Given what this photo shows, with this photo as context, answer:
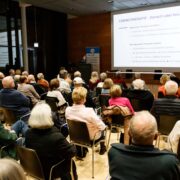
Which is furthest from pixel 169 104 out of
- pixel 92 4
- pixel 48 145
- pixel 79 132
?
pixel 92 4

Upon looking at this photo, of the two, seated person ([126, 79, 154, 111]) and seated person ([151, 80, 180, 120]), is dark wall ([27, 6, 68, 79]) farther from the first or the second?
seated person ([151, 80, 180, 120])

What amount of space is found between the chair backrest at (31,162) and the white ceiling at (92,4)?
293 inches

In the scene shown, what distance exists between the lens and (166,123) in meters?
3.29

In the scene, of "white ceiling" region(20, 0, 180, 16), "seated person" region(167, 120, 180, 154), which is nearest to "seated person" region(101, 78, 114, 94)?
"seated person" region(167, 120, 180, 154)

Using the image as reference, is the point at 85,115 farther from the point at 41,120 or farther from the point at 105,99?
the point at 105,99

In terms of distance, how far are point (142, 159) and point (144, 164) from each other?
→ 33 mm

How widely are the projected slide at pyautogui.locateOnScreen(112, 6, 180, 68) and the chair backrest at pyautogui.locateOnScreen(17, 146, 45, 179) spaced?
7749 mm

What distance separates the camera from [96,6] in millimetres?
9438

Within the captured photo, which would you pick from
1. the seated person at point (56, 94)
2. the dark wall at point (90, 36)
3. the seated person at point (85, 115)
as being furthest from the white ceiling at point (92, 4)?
the seated person at point (85, 115)

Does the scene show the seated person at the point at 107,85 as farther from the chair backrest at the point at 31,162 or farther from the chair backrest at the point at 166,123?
the chair backrest at the point at 31,162

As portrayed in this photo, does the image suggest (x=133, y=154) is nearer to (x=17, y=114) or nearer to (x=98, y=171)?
(x=98, y=171)

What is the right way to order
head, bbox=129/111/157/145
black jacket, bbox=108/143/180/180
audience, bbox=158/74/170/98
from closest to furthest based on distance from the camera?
black jacket, bbox=108/143/180/180 < head, bbox=129/111/157/145 < audience, bbox=158/74/170/98

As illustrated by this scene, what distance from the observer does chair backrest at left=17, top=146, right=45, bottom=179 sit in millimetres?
2143

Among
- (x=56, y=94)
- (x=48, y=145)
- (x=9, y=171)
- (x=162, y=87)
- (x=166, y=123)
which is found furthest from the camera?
(x=56, y=94)
